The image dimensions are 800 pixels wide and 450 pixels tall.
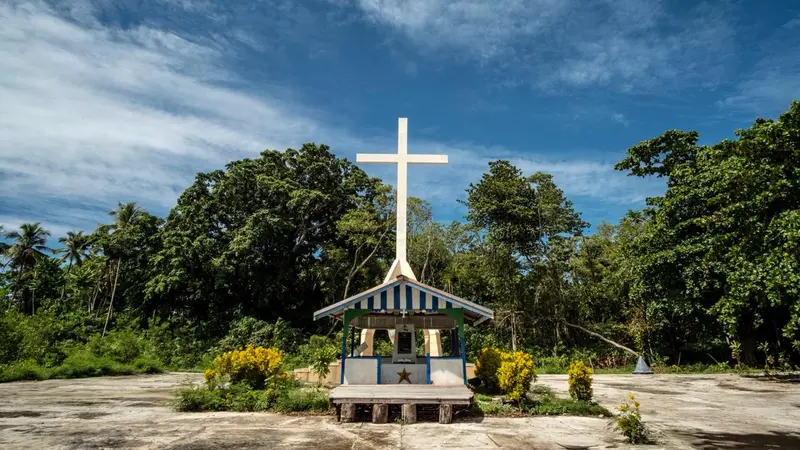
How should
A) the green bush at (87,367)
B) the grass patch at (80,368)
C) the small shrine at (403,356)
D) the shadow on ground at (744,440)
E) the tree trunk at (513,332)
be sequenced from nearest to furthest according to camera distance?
1. the shadow on ground at (744,440)
2. the small shrine at (403,356)
3. the grass patch at (80,368)
4. the green bush at (87,367)
5. the tree trunk at (513,332)

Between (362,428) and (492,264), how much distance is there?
18655mm

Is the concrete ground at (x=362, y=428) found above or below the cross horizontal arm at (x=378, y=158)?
below

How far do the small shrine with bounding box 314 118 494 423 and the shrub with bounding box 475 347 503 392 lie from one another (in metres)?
0.94

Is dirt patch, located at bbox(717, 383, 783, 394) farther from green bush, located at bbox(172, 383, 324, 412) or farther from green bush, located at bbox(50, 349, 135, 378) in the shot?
green bush, located at bbox(50, 349, 135, 378)

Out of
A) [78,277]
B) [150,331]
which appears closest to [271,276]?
[150,331]

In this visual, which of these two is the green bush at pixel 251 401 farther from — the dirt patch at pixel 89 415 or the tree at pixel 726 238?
the tree at pixel 726 238

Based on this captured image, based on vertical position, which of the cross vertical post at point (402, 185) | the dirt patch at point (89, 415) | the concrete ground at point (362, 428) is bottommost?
the dirt patch at point (89, 415)

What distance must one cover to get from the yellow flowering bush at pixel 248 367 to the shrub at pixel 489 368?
495 cm

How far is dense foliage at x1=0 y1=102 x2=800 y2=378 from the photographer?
15461 millimetres

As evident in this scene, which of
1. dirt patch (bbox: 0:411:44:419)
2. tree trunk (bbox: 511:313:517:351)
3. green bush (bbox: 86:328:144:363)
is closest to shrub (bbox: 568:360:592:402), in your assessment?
dirt patch (bbox: 0:411:44:419)

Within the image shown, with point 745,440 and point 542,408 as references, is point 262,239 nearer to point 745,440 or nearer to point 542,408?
point 542,408

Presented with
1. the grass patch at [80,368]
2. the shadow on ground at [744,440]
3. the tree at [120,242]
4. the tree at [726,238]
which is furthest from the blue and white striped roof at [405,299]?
the tree at [120,242]

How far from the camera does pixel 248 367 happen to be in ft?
35.5

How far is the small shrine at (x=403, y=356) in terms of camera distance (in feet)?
27.1
